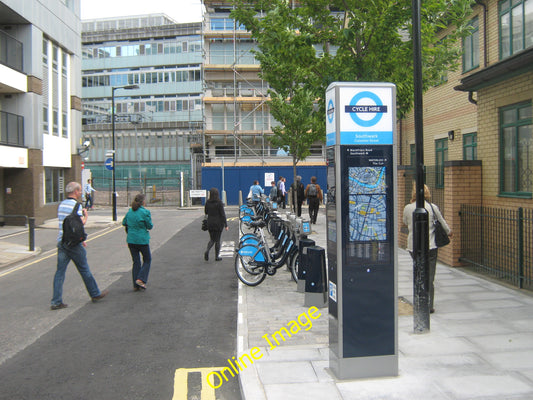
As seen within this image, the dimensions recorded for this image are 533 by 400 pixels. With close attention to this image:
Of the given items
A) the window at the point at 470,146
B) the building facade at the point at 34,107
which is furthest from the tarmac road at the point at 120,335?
the building facade at the point at 34,107

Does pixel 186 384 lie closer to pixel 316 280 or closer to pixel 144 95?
pixel 316 280

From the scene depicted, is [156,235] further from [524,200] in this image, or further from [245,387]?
[245,387]

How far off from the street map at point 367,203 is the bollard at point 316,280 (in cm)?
295

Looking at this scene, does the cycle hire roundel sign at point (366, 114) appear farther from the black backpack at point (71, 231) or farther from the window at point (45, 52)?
the window at point (45, 52)

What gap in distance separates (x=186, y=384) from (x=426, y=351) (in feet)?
8.73

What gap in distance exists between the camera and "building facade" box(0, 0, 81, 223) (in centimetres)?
2083

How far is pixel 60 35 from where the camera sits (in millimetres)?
25328

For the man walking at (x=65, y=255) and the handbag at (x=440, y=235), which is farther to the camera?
the man walking at (x=65, y=255)

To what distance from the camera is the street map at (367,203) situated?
4562 millimetres

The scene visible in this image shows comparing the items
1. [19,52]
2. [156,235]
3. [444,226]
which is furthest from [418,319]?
[19,52]

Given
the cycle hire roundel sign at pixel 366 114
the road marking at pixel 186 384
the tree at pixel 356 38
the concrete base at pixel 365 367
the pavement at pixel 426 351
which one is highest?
the tree at pixel 356 38

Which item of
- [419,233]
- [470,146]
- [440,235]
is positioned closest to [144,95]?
[470,146]

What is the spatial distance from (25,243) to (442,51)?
14.1m

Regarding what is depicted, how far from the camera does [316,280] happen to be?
746 cm
